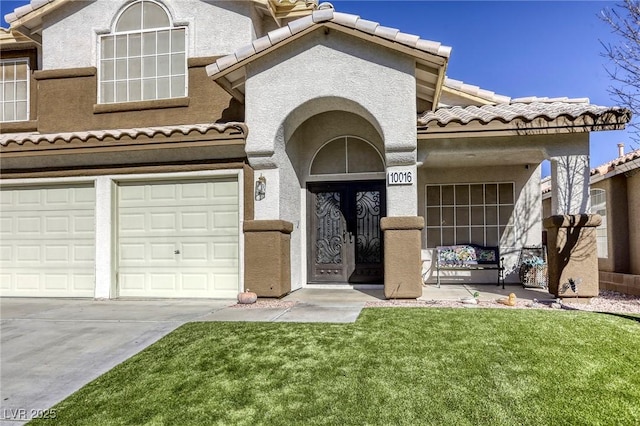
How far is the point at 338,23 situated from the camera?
30.3ft

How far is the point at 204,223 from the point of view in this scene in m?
10.6

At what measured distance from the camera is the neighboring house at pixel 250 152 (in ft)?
30.2

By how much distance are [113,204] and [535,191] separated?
10905 mm

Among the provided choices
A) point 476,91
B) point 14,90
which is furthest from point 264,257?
point 14,90

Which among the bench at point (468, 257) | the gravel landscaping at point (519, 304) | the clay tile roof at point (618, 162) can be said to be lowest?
the gravel landscaping at point (519, 304)

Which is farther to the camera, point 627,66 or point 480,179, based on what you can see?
point 480,179

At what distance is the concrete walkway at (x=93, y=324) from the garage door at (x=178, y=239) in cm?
55

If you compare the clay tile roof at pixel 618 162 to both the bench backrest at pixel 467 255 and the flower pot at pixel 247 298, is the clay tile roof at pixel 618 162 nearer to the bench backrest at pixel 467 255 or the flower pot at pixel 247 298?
the bench backrest at pixel 467 255

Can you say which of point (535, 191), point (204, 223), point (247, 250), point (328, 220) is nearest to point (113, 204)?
point (204, 223)

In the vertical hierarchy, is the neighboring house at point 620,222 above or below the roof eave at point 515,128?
below

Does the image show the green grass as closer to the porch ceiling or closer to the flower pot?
the flower pot

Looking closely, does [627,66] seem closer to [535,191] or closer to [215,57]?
[535,191]

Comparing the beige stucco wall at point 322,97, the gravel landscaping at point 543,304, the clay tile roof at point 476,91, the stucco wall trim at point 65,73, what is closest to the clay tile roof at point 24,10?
the stucco wall trim at point 65,73

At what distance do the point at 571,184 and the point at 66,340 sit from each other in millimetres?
9639
